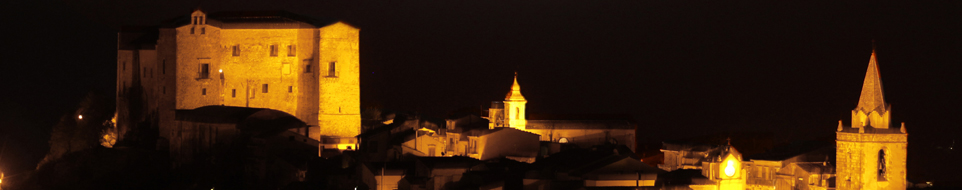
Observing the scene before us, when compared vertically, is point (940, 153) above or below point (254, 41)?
below

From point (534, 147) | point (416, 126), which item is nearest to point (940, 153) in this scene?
point (534, 147)

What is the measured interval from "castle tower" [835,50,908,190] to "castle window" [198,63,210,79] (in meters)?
27.4

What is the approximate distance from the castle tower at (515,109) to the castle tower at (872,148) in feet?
65.4

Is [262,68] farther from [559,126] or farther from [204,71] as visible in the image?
[559,126]

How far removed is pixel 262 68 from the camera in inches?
1965

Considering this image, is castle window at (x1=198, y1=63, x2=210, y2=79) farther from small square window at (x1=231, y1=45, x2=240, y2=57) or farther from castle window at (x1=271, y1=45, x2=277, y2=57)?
castle window at (x1=271, y1=45, x2=277, y2=57)

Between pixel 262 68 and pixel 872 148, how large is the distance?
88.7 feet

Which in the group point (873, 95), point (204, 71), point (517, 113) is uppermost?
point (204, 71)

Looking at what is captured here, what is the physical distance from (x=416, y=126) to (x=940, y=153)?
89.8 feet

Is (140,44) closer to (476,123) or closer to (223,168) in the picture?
(223,168)

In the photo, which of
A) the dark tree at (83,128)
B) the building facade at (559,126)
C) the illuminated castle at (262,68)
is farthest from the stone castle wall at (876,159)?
the dark tree at (83,128)

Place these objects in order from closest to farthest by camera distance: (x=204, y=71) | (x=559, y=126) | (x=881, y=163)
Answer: (x=881, y=163) → (x=204, y=71) → (x=559, y=126)

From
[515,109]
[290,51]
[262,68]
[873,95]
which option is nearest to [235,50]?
[262,68]

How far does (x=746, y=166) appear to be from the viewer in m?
43.7
